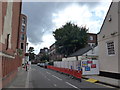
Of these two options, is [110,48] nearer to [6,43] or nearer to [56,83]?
[56,83]

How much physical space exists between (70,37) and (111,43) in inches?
847

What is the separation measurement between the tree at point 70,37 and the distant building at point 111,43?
19.3 metres

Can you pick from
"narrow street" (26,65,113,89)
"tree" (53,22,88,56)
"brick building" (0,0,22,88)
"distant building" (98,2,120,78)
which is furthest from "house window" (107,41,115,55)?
"tree" (53,22,88,56)

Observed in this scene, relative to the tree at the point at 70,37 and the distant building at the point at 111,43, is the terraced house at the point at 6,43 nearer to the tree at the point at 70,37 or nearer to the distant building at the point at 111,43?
the distant building at the point at 111,43

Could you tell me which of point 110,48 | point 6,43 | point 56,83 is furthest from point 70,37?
point 6,43

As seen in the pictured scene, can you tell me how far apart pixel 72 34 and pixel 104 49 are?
20510mm

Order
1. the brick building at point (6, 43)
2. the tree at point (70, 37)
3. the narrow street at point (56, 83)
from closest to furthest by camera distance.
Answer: the brick building at point (6, 43)
the narrow street at point (56, 83)
the tree at point (70, 37)

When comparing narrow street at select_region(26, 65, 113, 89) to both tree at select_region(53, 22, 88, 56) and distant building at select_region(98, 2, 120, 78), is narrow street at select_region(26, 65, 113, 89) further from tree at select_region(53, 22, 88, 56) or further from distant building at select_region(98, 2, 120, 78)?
tree at select_region(53, 22, 88, 56)

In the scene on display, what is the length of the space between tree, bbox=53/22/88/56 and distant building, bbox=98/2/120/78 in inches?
760

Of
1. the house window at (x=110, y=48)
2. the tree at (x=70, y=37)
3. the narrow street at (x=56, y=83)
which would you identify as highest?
the tree at (x=70, y=37)

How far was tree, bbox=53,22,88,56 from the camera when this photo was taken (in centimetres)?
3800

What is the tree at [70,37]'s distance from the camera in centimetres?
3800

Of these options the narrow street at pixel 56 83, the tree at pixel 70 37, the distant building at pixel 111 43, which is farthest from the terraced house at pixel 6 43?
the tree at pixel 70 37

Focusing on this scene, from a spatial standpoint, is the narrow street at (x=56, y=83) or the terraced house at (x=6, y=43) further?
the narrow street at (x=56, y=83)
